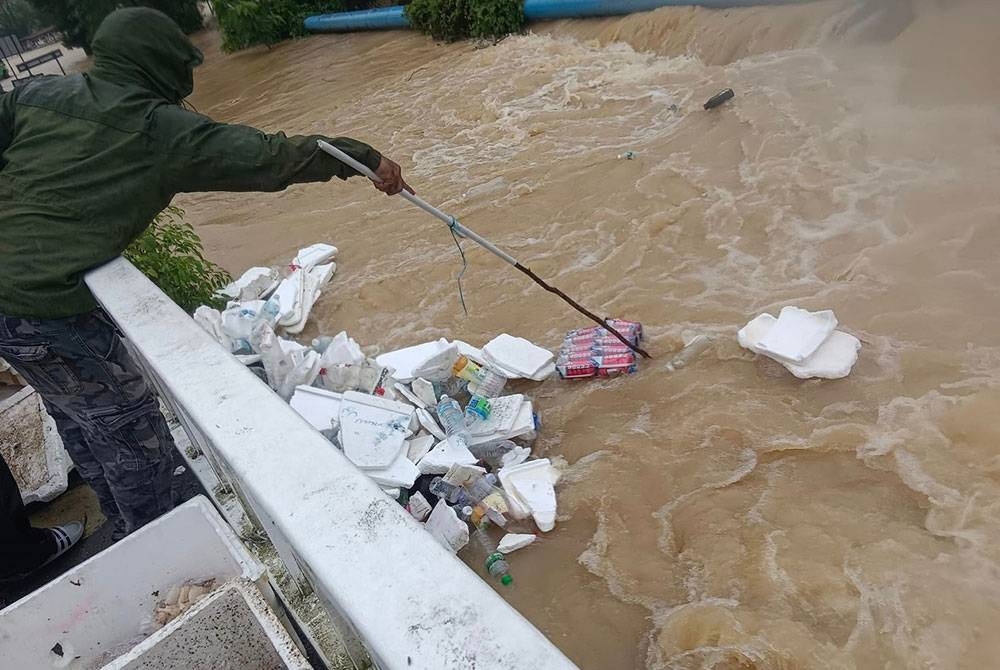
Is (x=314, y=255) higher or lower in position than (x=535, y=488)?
higher

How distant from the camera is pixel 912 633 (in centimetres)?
253

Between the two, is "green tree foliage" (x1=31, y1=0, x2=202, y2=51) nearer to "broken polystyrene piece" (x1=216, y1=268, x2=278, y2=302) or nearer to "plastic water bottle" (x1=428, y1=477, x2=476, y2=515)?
"broken polystyrene piece" (x1=216, y1=268, x2=278, y2=302)

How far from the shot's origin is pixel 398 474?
321 cm

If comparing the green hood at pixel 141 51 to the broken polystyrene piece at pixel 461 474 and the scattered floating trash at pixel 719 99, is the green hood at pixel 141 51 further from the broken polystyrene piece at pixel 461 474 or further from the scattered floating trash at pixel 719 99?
the scattered floating trash at pixel 719 99

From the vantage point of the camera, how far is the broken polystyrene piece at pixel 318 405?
11.3ft

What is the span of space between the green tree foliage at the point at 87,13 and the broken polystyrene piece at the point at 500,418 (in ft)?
72.7

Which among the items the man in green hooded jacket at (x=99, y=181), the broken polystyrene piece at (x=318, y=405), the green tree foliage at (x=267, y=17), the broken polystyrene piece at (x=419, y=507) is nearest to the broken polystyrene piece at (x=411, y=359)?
the broken polystyrene piece at (x=318, y=405)

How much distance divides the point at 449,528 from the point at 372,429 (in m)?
0.63

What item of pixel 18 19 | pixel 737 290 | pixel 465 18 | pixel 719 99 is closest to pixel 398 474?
pixel 737 290

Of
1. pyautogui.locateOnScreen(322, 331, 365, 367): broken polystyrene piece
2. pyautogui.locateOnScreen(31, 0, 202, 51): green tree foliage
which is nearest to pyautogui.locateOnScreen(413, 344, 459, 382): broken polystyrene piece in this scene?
pyautogui.locateOnScreen(322, 331, 365, 367): broken polystyrene piece

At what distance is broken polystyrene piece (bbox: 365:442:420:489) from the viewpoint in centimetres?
317

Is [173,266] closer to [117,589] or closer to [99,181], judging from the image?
[99,181]

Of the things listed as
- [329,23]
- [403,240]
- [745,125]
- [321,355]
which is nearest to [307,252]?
[403,240]

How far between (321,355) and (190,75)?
160 cm
